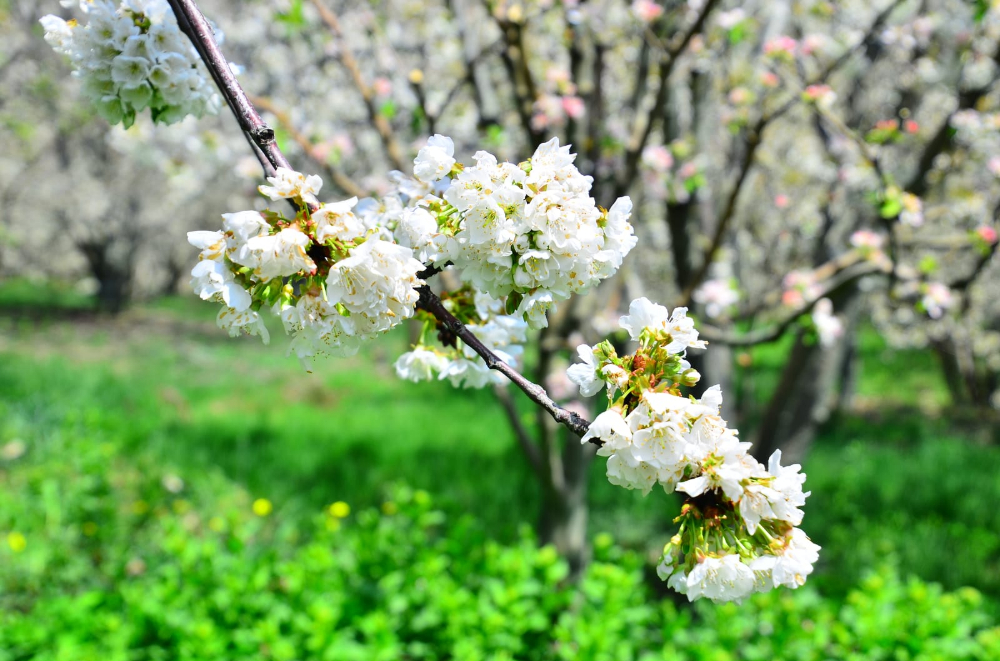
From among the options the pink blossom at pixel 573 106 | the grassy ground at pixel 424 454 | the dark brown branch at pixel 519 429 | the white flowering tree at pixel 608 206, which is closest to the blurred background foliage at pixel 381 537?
the grassy ground at pixel 424 454

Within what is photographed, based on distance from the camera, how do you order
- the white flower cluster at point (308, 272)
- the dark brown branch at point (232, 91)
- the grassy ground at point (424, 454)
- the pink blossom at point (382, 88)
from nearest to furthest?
the white flower cluster at point (308, 272) → the dark brown branch at point (232, 91) → the pink blossom at point (382, 88) → the grassy ground at point (424, 454)

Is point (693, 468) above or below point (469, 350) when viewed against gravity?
below

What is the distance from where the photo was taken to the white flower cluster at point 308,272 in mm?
686

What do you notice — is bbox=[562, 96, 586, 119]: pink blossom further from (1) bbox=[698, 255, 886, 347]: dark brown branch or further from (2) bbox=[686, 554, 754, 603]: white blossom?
(2) bbox=[686, 554, 754, 603]: white blossom

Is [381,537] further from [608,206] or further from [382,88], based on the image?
[382,88]

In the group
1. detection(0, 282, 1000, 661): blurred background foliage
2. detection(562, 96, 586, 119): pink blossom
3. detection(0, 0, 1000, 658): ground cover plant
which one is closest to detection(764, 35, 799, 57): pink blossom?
detection(0, 0, 1000, 658): ground cover plant

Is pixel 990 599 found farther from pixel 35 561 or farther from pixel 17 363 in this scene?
pixel 17 363

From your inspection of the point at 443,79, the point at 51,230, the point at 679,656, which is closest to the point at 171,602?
the point at 679,656

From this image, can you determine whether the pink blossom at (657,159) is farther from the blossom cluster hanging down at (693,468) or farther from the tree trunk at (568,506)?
the blossom cluster hanging down at (693,468)

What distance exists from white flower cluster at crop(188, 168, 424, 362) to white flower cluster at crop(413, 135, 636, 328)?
8 centimetres

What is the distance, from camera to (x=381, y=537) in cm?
260

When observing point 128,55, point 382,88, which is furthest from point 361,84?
point 128,55

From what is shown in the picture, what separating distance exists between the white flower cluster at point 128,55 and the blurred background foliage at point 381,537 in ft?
5.42

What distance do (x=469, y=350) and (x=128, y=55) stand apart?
73 cm
